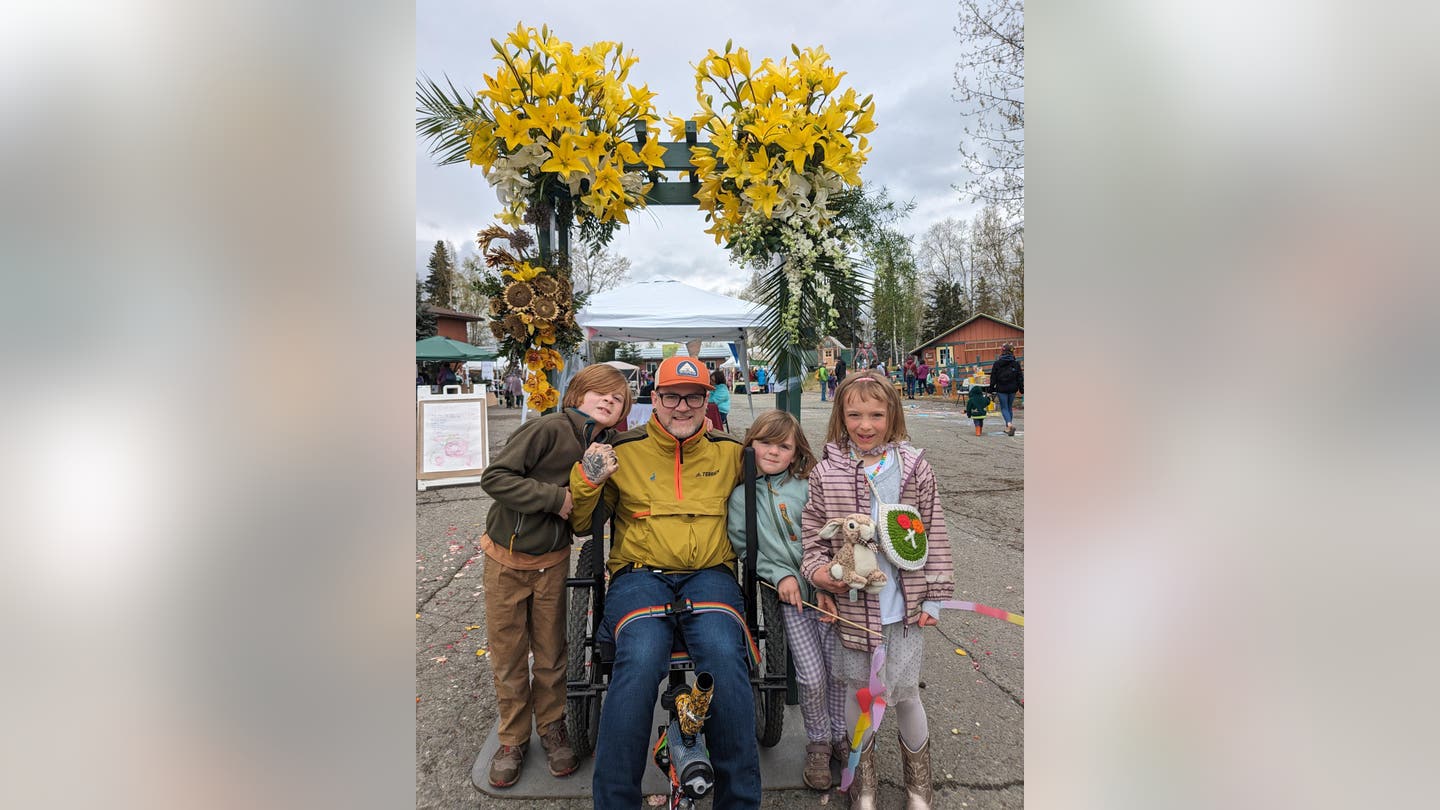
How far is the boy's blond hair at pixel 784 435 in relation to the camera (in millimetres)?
2598

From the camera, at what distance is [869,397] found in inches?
96.7

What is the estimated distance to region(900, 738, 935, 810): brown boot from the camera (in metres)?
2.30

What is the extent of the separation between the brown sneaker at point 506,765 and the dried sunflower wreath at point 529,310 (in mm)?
1521

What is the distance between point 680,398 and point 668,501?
17.3 inches

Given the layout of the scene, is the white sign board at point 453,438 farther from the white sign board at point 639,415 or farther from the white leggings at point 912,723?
the white leggings at point 912,723

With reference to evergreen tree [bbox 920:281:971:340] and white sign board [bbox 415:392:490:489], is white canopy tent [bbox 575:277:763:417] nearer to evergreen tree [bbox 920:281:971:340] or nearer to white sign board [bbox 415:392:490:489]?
white sign board [bbox 415:392:490:489]

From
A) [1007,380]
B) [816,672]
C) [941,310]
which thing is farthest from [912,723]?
[941,310]

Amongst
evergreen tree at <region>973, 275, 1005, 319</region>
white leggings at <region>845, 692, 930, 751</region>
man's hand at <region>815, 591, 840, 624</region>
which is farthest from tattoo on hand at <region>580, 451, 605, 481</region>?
evergreen tree at <region>973, 275, 1005, 319</region>

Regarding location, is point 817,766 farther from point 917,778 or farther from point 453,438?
point 453,438

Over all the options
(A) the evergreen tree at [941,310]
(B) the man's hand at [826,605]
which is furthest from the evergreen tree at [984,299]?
(B) the man's hand at [826,605]

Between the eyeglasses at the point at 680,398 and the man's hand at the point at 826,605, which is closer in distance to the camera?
the man's hand at the point at 826,605
